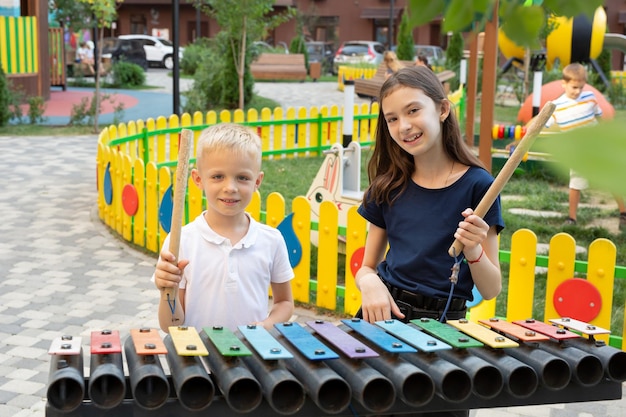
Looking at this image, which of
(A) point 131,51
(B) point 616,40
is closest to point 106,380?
(B) point 616,40

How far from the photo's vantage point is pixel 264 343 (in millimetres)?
2008

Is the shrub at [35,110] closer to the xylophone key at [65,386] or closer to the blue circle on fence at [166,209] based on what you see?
the blue circle on fence at [166,209]

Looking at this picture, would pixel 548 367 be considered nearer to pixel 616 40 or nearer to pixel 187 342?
pixel 187 342

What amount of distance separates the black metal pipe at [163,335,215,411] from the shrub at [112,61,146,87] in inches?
953

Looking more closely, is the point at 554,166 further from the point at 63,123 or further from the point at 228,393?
the point at 63,123

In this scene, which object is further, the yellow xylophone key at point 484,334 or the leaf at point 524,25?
the yellow xylophone key at point 484,334

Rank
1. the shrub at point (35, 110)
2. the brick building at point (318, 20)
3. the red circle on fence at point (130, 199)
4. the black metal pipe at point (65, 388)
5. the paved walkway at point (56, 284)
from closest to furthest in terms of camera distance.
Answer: the black metal pipe at point (65, 388), the paved walkway at point (56, 284), the red circle on fence at point (130, 199), the shrub at point (35, 110), the brick building at point (318, 20)

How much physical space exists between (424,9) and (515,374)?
1.53 m

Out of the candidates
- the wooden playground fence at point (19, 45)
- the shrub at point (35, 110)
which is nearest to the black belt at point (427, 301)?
the shrub at point (35, 110)

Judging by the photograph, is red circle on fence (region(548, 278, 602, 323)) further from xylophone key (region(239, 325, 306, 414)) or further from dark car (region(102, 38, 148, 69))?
dark car (region(102, 38, 148, 69))

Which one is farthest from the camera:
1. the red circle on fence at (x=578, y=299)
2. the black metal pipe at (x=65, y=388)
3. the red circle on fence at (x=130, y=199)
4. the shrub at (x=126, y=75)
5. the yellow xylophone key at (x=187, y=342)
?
the shrub at (x=126, y=75)

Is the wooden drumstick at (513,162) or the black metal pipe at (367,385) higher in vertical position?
the wooden drumstick at (513,162)

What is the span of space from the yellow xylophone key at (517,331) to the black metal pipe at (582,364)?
0.04m

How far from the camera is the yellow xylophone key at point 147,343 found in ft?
6.38
